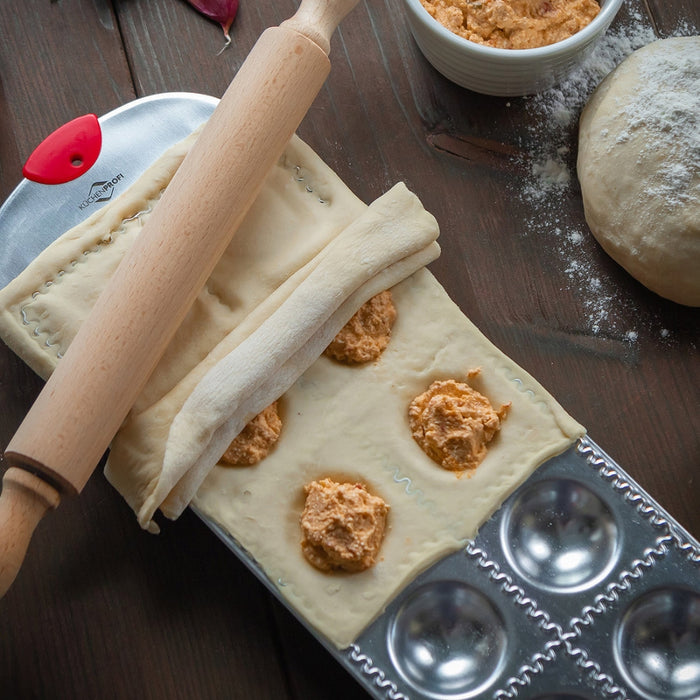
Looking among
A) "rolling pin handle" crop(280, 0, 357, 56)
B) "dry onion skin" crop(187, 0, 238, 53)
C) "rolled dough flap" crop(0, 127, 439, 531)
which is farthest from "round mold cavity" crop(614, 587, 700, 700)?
"dry onion skin" crop(187, 0, 238, 53)

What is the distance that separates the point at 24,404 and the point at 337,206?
0.60m

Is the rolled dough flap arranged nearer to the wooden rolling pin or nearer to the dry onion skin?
the wooden rolling pin

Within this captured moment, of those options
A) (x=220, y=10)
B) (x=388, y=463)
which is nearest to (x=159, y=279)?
(x=388, y=463)

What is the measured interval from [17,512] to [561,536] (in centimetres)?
77

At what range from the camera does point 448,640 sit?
46.0 inches

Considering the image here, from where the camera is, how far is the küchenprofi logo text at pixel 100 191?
1273 millimetres

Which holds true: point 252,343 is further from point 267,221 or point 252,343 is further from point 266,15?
point 266,15

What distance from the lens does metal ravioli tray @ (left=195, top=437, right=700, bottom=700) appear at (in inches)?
43.9

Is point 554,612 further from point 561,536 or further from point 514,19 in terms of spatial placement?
point 514,19

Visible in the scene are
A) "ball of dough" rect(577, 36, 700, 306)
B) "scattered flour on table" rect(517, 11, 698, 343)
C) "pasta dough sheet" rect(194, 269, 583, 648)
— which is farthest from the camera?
"scattered flour on table" rect(517, 11, 698, 343)

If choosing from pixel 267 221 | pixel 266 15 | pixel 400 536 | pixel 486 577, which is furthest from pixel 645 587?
pixel 266 15

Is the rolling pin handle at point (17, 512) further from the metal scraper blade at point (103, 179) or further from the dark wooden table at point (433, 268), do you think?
the metal scraper blade at point (103, 179)

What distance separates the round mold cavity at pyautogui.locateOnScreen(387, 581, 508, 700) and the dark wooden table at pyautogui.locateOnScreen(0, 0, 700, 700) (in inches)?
6.3

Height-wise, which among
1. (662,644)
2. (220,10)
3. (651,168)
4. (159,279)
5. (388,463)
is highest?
(220,10)
